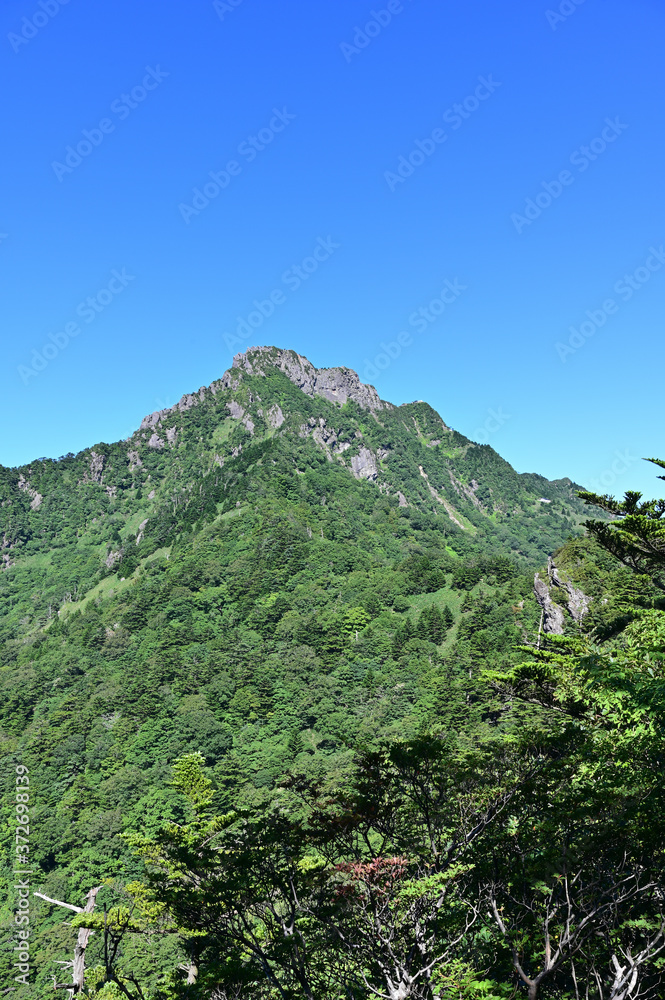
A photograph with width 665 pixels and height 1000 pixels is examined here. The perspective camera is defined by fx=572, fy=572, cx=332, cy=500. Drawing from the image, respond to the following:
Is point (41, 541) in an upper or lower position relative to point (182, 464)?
lower

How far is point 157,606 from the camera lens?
121 metres

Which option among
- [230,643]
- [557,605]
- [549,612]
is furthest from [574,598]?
[230,643]

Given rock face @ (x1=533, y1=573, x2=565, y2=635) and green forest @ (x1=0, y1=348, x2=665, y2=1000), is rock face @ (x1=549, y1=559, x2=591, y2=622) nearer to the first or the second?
green forest @ (x1=0, y1=348, x2=665, y2=1000)

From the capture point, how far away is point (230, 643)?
338ft

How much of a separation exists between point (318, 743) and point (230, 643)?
1271 inches

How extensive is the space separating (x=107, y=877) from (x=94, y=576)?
378ft

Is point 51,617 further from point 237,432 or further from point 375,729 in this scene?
point 375,729

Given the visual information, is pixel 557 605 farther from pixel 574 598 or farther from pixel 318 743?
pixel 318 743

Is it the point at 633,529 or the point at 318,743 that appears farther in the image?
the point at 318,743

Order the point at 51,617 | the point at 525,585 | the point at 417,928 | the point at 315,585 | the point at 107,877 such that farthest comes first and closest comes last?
the point at 51,617
the point at 315,585
the point at 525,585
the point at 107,877
the point at 417,928

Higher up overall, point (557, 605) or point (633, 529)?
point (633, 529)

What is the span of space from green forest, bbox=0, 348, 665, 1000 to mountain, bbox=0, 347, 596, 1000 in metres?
0.55

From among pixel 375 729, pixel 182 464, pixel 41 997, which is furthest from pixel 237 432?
pixel 41 997

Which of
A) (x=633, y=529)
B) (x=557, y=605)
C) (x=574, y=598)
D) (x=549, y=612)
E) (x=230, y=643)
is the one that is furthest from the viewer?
(x=230, y=643)
